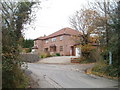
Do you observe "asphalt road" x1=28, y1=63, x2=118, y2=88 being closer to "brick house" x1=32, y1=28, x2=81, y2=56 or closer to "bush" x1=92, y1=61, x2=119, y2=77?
"bush" x1=92, y1=61, x2=119, y2=77

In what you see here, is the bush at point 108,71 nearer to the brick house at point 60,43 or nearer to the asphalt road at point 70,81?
the asphalt road at point 70,81

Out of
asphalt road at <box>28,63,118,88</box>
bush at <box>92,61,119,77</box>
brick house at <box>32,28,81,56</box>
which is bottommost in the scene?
asphalt road at <box>28,63,118,88</box>

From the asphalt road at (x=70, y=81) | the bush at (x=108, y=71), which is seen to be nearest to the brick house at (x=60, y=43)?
the bush at (x=108, y=71)

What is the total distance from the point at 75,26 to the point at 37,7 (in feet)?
55.5

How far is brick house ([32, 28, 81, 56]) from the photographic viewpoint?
44.9 meters

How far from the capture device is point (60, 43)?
156ft

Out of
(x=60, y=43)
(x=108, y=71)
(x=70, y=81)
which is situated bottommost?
(x=70, y=81)

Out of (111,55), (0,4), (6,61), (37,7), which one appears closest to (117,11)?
(111,55)

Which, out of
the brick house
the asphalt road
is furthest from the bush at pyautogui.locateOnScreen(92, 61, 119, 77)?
the brick house

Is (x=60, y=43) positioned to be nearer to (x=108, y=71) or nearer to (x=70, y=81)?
(x=108, y=71)

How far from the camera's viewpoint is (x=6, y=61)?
27.5 ft

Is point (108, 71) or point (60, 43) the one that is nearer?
point (108, 71)

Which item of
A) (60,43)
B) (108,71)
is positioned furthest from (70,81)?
(60,43)

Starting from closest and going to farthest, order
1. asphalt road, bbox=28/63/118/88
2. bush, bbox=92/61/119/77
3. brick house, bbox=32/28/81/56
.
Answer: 1. asphalt road, bbox=28/63/118/88
2. bush, bbox=92/61/119/77
3. brick house, bbox=32/28/81/56
